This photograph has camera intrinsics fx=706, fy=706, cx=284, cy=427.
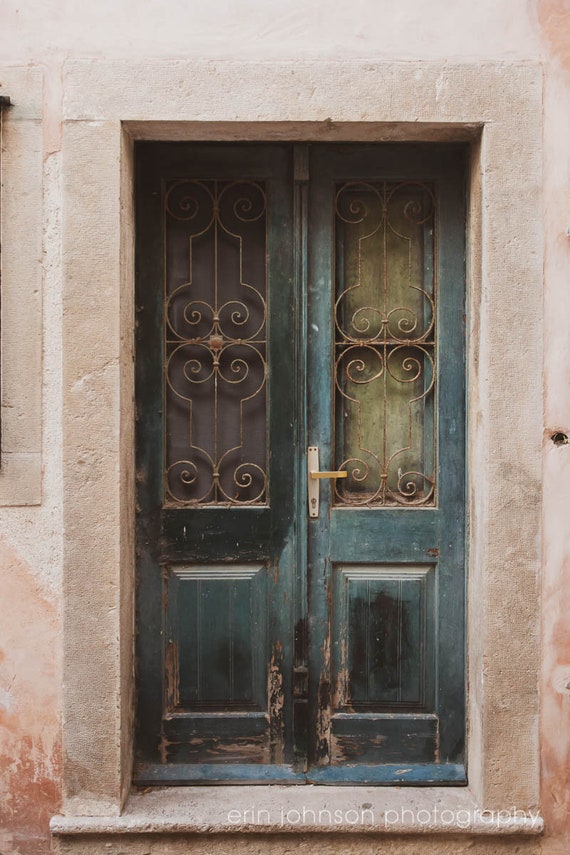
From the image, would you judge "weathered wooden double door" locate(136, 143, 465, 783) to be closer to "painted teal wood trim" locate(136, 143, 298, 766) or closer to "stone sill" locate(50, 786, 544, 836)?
"painted teal wood trim" locate(136, 143, 298, 766)

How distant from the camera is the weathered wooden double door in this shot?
2.95 m

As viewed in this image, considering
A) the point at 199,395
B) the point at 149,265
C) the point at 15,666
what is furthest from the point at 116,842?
the point at 149,265

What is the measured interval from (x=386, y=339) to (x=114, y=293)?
3.69ft

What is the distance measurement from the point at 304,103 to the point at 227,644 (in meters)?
2.20

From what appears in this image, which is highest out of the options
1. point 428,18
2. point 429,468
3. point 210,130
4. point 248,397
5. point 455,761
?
point 428,18

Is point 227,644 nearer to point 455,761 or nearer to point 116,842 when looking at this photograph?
point 116,842

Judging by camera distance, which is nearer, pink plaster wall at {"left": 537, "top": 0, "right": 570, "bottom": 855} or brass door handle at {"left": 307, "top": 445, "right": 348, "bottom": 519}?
pink plaster wall at {"left": 537, "top": 0, "right": 570, "bottom": 855}

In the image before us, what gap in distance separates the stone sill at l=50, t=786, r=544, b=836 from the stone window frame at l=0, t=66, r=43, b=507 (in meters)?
1.29

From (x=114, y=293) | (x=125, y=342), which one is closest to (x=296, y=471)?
(x=125, y=342)

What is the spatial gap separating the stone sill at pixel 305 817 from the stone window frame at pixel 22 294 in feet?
4.22

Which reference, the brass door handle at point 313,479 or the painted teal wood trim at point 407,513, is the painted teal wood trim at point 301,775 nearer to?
the painted teal wood trim at point 407,513

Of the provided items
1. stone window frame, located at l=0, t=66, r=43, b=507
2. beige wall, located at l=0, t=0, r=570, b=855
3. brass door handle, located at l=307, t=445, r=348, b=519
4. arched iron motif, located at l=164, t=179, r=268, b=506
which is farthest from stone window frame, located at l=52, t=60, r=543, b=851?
brass door handle, located at l=307, t=445, r=348, b=519

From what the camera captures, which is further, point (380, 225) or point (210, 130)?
point (380, 225)

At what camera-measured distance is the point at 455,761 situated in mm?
2975
